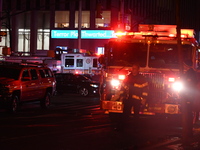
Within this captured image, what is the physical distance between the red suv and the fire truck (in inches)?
172

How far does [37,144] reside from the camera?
33.6 feet

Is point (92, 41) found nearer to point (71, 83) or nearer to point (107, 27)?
point (107, 27)

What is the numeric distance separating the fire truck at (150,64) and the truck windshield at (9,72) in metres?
4.85

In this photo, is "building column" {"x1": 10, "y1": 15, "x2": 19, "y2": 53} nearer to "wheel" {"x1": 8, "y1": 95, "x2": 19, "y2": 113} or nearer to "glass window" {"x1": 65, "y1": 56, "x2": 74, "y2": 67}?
"glass window" {"x1": 65, "y1": 56, "x2": 74, "y2": 67}

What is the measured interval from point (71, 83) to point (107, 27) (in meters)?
29.3

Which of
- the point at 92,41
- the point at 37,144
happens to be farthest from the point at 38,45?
the point at 37,144

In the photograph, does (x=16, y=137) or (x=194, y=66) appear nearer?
(x=16, y=137)

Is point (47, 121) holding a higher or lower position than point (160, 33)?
lower

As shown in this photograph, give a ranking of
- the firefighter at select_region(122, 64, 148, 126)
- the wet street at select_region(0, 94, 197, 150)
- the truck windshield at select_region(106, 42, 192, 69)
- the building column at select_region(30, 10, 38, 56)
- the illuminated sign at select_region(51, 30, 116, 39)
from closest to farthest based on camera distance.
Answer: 1. the wet street at select_region(0, 94, 197, 150)
2. the firefighter at select_region(122, 64, 148, 126)
3. the truck windshield at select_region(106, 42, 192, 69)
4. the illuminated sign at select_region(51, 30, 116, 39)
5. the building column at select_region(30, 10, 38, 56)

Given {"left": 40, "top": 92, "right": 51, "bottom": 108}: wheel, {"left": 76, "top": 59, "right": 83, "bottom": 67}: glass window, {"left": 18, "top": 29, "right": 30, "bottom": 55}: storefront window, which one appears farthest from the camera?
{"left": 18, "top": 29, "right": 30, "bottom": 55}: storefront window

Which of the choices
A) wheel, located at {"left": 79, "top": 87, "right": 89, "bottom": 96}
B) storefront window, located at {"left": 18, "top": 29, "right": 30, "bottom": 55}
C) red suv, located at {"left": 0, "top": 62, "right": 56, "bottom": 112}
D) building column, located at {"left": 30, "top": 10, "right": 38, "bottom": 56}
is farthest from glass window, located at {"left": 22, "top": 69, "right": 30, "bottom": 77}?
storefront window, located at {"left": 18, "top": 29, "right": 30, "bottom": 55}

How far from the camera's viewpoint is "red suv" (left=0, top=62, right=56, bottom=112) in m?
17.2

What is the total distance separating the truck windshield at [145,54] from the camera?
14.0 m

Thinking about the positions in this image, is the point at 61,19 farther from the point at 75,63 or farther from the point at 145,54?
the point at 145,54
